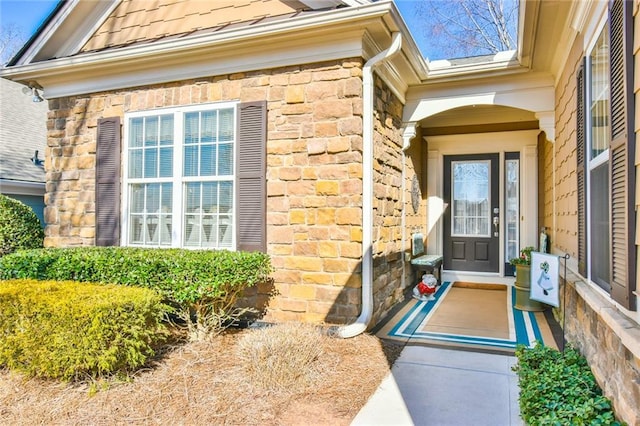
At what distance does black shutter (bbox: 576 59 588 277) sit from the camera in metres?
3.17

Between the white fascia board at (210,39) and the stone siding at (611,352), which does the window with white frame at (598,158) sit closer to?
Result: the stone siding at (611,352)

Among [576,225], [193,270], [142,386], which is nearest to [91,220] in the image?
[193,270]

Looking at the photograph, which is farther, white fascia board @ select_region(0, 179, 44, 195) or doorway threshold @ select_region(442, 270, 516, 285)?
white fascia board @ select_region(0, 179, 44, 195)

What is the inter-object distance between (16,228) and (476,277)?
694 cm

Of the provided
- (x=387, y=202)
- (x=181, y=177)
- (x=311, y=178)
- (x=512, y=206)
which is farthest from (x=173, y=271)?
(x=512, y=206)

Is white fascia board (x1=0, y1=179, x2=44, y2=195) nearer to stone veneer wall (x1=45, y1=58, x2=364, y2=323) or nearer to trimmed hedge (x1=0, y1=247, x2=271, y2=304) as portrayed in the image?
trimmed hedge (x1=0, y1=247, x2=271, y2=304)

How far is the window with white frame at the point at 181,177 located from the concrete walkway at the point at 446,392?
90.7 inches

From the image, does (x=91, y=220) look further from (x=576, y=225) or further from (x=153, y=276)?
(x=576, y=225)

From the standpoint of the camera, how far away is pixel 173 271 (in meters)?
3.81

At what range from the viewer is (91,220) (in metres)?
5.32

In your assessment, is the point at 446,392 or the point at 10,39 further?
the point at 10,39

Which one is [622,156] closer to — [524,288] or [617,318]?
[617,318]

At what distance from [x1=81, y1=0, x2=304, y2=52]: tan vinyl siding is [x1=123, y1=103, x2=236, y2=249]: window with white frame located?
1.03m

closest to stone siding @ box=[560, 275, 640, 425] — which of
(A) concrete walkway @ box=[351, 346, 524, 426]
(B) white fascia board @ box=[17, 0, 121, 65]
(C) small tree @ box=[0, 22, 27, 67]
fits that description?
(A) concrete walkway @ box=[351, 346, 524, 426]
